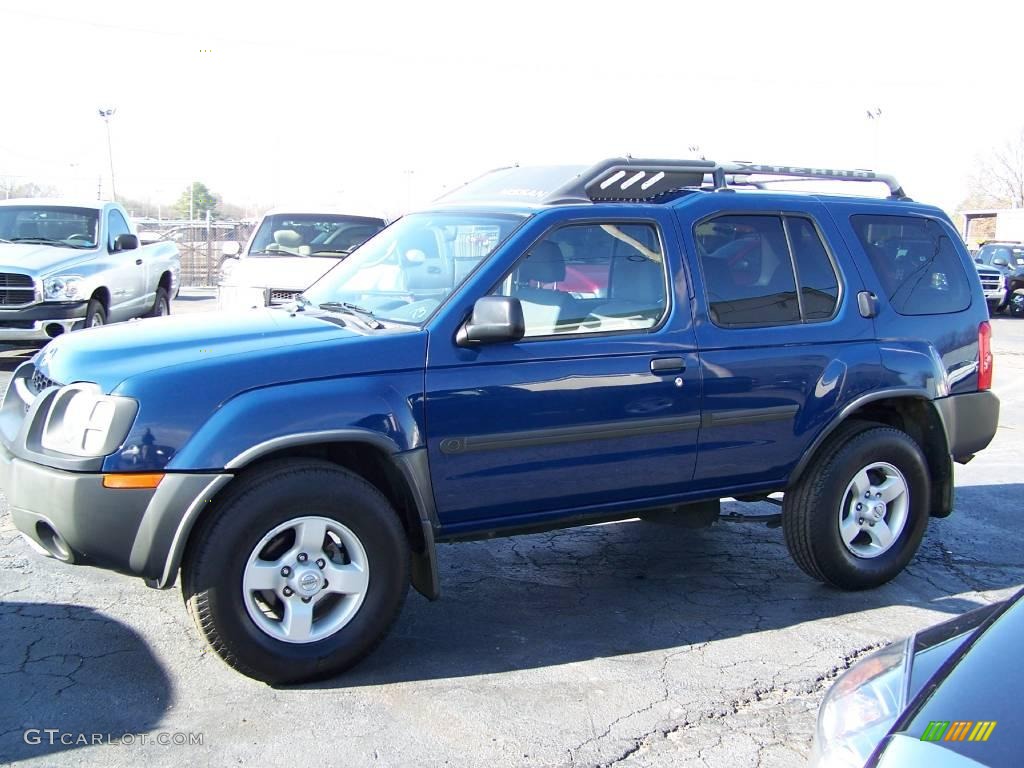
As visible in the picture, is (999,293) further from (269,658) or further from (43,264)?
(269,658)

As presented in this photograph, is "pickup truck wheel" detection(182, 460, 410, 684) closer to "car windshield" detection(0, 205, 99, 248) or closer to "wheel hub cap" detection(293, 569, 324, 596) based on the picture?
"wheel hub cap" detection(293, 569, 324, 596)

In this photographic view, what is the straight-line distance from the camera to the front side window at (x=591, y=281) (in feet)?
14.5

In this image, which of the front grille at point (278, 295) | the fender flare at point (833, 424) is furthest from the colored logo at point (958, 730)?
the front grille at point (278, 295)

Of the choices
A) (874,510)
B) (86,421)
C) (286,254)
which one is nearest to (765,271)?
(874,510)

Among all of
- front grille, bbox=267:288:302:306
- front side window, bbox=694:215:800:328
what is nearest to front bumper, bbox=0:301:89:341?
front grille, bbox=267:288:302:306

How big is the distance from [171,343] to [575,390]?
167 centimetres

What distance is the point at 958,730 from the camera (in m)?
2.09

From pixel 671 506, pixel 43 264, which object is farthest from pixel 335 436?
pixel 43 264

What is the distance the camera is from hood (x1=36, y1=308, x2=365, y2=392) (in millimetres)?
3807

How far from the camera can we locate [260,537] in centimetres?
377

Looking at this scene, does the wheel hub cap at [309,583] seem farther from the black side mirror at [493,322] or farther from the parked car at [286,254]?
the parked car at [286,254]

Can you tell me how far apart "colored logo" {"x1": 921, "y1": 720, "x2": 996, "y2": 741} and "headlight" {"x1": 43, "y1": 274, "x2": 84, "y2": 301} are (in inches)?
425

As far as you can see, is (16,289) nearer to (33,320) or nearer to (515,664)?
(33,320)

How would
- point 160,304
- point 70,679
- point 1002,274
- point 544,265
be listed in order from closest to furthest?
1. point 70,679
2. point 544,265
3. point 160,304
4. point 1002,274
